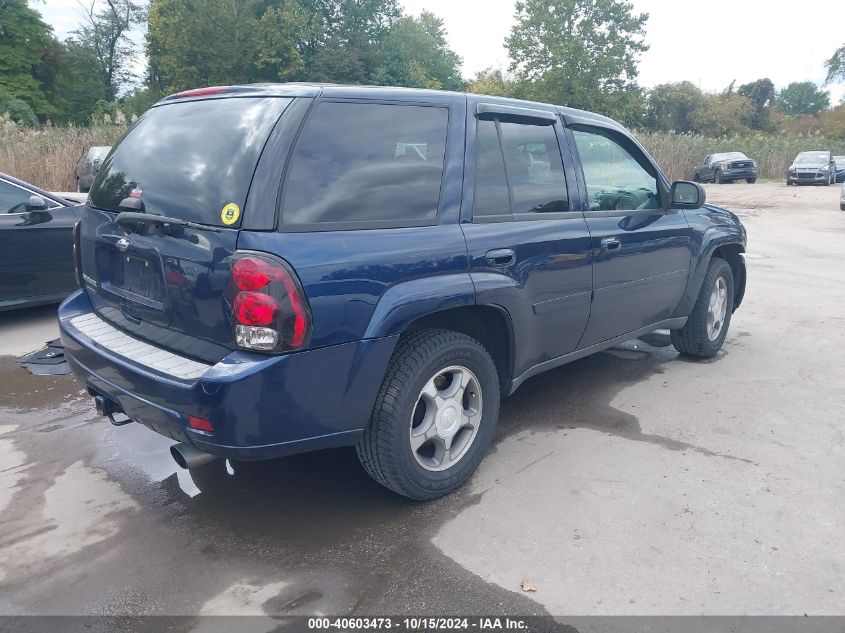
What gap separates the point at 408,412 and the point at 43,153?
1548cm

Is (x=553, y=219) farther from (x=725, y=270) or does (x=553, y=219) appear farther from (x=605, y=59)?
(x=605, y=59)

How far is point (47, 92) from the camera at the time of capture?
48969 mm

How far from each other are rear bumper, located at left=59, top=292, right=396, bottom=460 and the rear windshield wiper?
1.83 feet

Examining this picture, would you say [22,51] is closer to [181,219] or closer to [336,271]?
[181,219]

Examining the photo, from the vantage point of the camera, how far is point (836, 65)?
5916cm

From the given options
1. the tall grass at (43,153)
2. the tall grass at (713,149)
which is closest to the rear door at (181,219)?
the tall grass at (43,153)

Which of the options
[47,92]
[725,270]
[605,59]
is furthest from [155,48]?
[725,270]

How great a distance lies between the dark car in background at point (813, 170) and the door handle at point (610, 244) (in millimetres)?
31058

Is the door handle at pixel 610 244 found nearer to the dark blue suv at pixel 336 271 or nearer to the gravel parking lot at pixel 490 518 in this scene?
the dark blue suv at pixel 336 271

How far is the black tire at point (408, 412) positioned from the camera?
311 centimetres

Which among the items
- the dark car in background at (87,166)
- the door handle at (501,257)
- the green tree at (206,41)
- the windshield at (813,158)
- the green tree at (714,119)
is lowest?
the door handle at (501,257)

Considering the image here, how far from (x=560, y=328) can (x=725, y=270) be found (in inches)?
96.7

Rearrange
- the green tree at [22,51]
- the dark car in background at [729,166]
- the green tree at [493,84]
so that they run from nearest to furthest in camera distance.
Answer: the dark car in background at [729,166]
the green tree at [22,51]
the green tree at [493,84]

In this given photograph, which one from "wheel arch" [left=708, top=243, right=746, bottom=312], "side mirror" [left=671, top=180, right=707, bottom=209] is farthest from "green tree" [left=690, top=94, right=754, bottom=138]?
"side mirror" [left=671, top=180, right=707, bottom=209]
